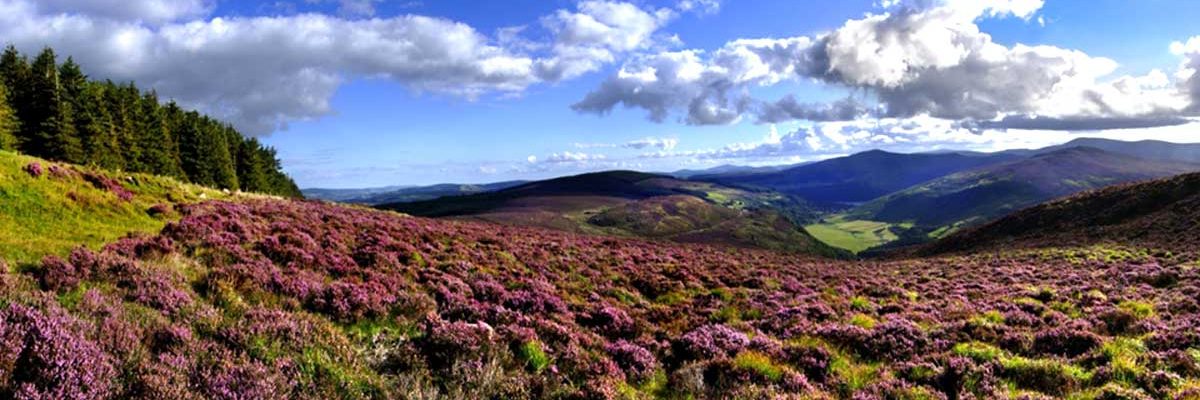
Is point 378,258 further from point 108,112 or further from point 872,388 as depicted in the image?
point 108,112

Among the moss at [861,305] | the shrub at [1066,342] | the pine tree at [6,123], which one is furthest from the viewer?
the pine tree at [6,123]

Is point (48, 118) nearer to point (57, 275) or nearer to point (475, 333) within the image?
point (57, 275)

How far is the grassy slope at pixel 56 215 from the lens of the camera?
12.4 metres

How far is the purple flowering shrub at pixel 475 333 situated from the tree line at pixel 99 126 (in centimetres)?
5762

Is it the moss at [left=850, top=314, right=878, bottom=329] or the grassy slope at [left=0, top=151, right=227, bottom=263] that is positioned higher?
the grassy slope at [left=0, top=151, right=227, bottom=263]

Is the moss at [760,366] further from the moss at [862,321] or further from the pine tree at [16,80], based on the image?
the pine tree at [16,80]

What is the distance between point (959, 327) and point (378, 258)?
1745 cm

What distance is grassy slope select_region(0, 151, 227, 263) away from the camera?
489 inches

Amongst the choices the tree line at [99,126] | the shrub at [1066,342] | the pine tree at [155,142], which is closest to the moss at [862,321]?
the shrub at [1066,342]

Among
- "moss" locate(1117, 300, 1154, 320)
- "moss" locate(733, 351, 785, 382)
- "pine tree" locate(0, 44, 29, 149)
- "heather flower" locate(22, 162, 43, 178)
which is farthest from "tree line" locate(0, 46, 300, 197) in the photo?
"moss" locate(1117, 300, 1154, 320)

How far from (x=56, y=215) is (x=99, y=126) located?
64.7 meters

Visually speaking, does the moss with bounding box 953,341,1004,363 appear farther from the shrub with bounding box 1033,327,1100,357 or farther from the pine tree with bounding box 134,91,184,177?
the pine tree with bounding box 134,91,184,177

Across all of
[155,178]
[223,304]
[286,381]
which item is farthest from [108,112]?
[286,381]

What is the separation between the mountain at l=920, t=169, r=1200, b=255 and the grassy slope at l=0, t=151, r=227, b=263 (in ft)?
174
